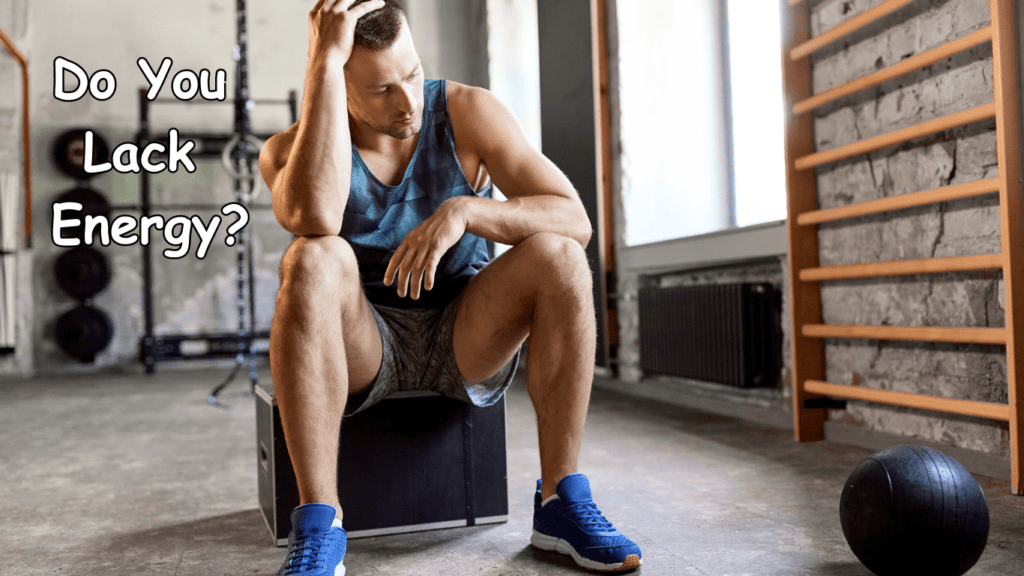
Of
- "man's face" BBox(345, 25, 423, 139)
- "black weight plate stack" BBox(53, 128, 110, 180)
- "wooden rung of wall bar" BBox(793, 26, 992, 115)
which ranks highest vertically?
"black weight plate stack" BBox(53, 128, 110, 180)

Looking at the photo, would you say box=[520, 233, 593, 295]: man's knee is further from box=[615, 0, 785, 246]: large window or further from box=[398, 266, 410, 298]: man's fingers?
box=[615, 0, 785, 246]: large window

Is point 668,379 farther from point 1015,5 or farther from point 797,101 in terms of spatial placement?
point 1015,5

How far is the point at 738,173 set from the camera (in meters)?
3.96

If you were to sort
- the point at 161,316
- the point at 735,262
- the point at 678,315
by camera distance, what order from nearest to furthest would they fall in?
the point at 735,262 < the point at 678,315 < the point at 161,316

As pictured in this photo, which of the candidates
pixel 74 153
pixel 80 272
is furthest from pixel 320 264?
pixel 74 153

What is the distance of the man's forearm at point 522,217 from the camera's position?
4.72 ft

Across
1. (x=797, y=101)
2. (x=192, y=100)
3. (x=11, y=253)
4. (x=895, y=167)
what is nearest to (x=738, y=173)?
(x=797, y=101)

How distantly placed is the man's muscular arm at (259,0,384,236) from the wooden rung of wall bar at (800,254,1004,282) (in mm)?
1510

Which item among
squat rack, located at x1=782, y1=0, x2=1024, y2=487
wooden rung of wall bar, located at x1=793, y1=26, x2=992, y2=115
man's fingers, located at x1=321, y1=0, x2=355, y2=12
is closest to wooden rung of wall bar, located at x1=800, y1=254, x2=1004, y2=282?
squat rack, located at x1=782, y1=0, x2=1024, y2=487

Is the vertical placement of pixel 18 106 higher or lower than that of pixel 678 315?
higher

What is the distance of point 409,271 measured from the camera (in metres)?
1.37

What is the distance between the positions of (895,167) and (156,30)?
21.1 feet

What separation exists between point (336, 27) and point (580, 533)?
0.99m

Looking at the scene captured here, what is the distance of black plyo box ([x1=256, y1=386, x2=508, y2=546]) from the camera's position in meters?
1.63
